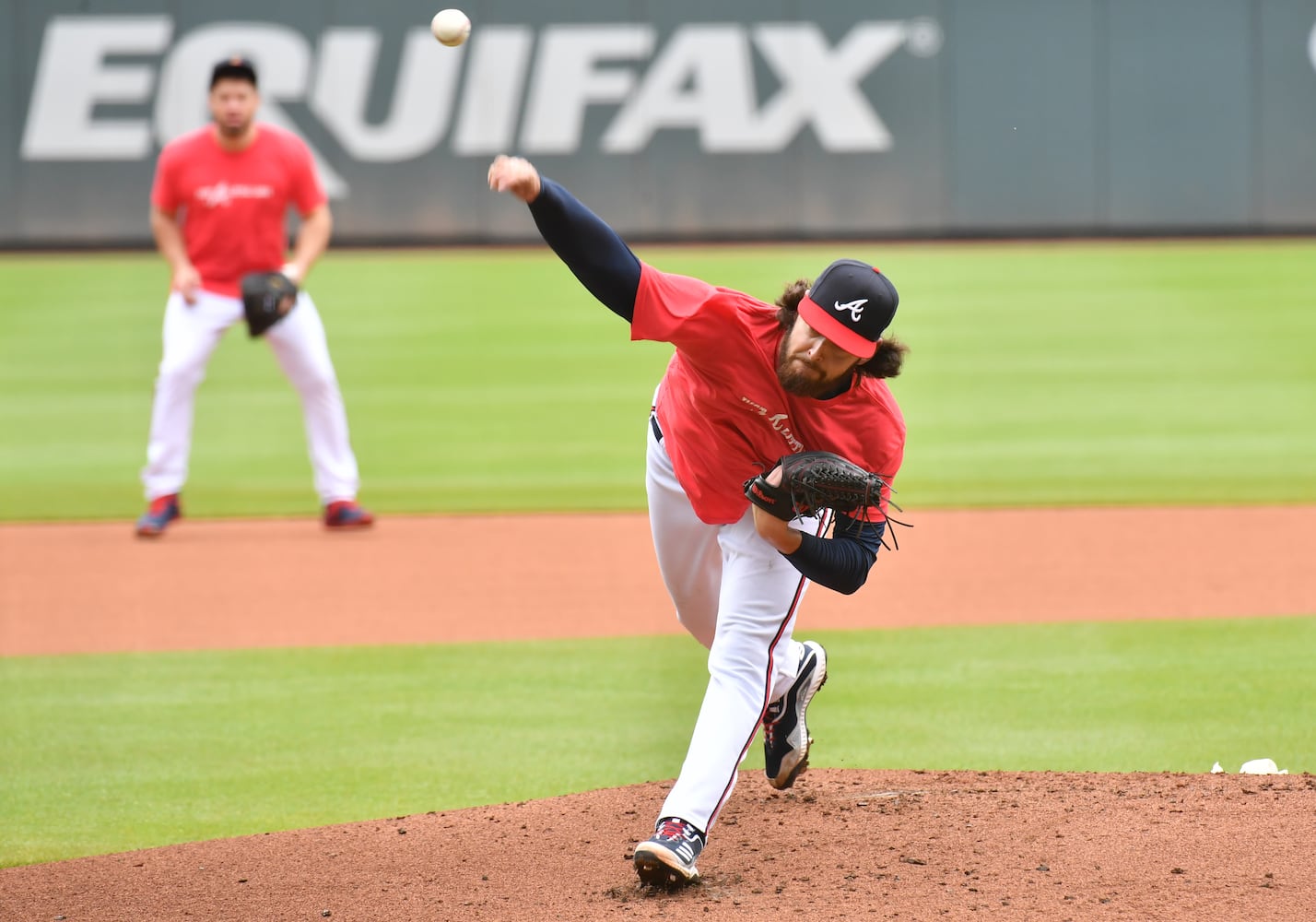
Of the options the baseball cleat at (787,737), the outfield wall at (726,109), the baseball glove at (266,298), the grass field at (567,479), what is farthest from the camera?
the outfield wall at (726,109)

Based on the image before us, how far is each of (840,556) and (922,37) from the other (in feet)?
57.3

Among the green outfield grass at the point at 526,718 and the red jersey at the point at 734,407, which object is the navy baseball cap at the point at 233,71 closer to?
the green outfield grass at the point at 526,718

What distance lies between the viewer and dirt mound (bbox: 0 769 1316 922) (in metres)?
4.04

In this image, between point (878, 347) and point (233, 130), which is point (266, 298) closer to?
point (233, 130)

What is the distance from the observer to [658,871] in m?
4.05

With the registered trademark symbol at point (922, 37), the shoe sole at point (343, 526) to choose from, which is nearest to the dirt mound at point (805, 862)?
the shoe sole at point (343, 526)

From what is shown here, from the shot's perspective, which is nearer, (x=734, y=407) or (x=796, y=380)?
(x=796, y=380)

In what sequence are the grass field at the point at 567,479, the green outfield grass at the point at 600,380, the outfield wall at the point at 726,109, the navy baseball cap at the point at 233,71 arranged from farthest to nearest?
the outfield wall at the point at 726,109 → the green outfield grass at the point at 600,380 → the navy baseball cap at the point at 233,71 → the grass field at the point at 567,479

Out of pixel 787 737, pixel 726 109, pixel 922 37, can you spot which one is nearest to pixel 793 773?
pixel 787 737

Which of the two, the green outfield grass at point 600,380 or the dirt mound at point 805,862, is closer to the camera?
the dirt mound at point 805,862

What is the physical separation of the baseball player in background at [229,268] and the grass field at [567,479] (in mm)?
934

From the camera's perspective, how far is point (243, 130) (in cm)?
920

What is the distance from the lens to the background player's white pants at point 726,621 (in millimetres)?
4172

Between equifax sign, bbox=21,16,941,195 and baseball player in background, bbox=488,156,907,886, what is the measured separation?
16554mm
